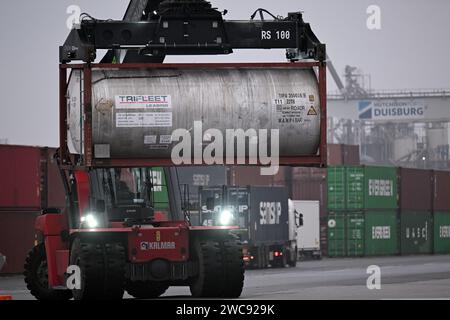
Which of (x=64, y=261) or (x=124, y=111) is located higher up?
(x=124, y=111)

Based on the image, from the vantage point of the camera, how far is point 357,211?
203 ft

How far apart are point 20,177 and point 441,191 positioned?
3503cm

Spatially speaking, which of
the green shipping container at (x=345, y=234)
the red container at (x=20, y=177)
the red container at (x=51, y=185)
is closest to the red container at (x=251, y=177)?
the green shipping container at (x=345, y=234)

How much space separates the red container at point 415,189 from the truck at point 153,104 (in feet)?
142

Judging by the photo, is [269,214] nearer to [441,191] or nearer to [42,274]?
[441,191]

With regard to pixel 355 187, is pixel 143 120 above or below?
above

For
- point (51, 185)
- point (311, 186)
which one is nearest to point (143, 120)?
point (51, 185)

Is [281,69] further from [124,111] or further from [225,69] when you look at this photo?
[124,111]

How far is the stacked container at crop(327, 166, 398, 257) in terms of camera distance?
203 ft

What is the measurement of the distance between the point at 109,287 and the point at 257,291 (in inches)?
291

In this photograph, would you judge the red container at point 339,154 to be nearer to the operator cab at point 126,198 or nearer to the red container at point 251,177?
the red container at point 251,177

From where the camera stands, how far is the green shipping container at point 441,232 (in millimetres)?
69312

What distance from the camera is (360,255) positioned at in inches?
2425
